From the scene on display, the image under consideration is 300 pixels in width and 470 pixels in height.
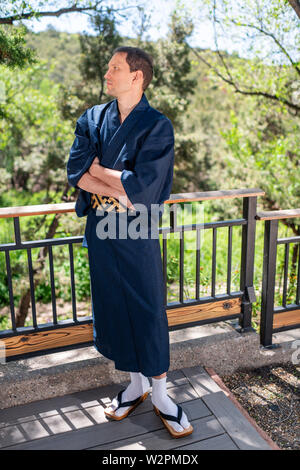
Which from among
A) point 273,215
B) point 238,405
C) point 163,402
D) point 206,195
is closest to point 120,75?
point 206,195

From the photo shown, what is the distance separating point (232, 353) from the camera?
2656 millimetres

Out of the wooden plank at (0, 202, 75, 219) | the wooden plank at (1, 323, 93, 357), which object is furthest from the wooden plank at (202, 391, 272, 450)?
the wooden plank at (0, 202, 75, 219)

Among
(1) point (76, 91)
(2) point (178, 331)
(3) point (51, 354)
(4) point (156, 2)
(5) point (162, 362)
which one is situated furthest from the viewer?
(1) point (76, 91)

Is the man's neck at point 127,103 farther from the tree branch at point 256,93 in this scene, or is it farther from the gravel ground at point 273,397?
the tree branch at point 256,93

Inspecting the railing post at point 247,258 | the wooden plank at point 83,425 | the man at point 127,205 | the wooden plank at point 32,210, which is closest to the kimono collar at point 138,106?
the man at point 127,205

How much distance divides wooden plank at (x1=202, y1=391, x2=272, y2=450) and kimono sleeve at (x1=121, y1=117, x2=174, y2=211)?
3.66 feet

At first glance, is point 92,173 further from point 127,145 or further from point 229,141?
point 229,141

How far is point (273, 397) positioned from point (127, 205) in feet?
4.74

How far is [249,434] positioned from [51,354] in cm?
119

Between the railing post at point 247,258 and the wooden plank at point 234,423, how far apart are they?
62 cm

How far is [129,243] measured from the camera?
184 cm

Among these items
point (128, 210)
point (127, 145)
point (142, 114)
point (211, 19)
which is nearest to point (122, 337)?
point (128, 210)

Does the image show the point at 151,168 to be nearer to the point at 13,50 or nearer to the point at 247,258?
the point at 247,258

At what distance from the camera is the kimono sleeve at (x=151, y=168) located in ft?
5.54
